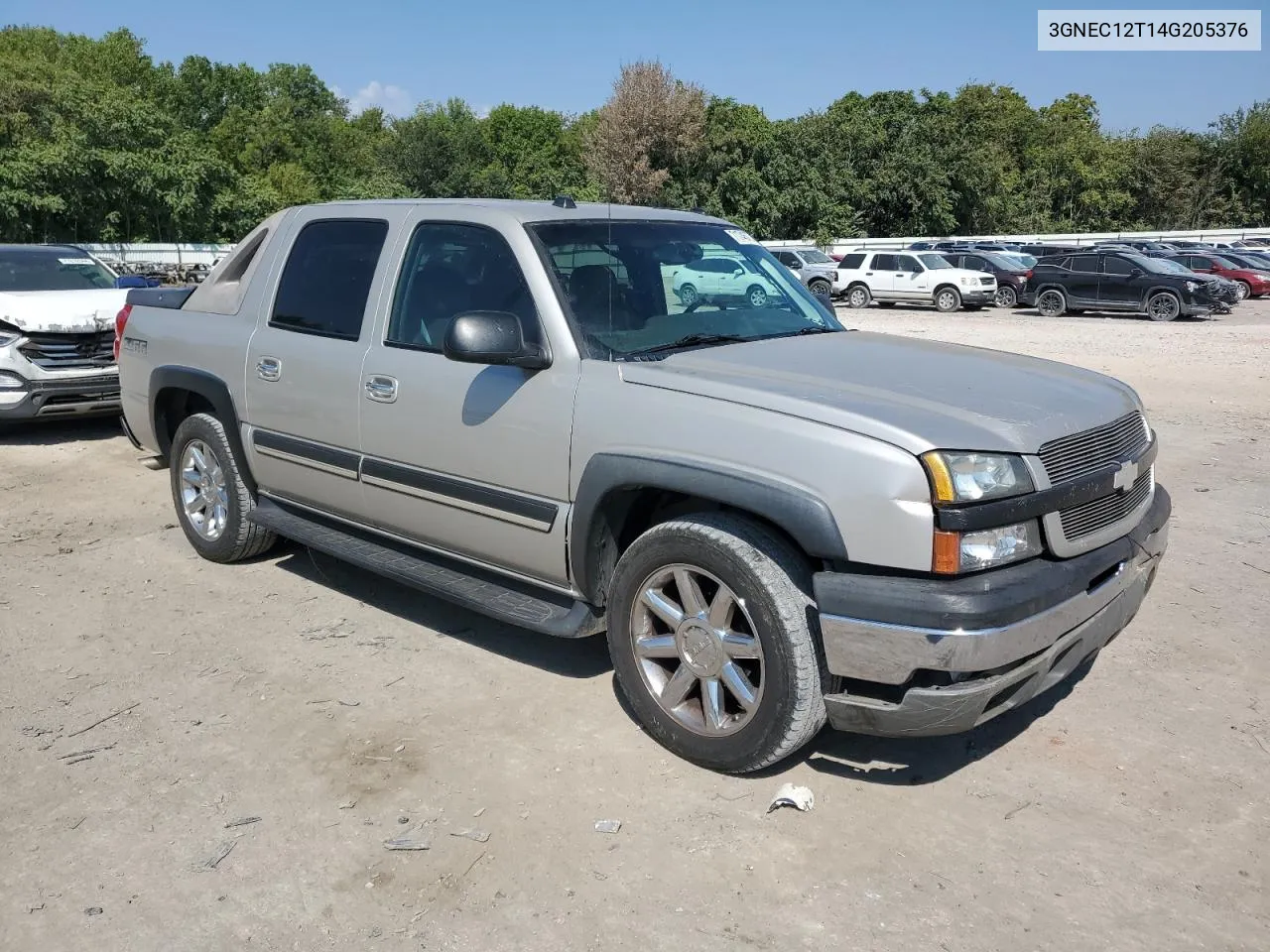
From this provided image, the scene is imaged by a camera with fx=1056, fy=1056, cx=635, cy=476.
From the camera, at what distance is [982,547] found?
3.02 meters

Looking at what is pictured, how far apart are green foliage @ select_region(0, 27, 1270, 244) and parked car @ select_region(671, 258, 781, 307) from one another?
1360 inches

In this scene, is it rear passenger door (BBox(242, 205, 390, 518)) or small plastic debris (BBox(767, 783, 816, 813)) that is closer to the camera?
small plastic debris (BBox(767, 783, 816, 813))

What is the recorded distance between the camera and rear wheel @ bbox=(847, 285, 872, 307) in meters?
29.2

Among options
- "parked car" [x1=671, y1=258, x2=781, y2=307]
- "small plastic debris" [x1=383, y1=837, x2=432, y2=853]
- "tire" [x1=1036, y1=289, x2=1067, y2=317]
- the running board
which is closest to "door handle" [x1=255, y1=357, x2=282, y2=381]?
the running board

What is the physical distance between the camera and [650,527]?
3648mm

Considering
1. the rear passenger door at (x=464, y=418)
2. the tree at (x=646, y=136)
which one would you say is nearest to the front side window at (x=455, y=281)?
the rear passenger door at (x=464, y=418)

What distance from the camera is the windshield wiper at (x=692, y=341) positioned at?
12.7 ft

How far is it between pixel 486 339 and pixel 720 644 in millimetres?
1308

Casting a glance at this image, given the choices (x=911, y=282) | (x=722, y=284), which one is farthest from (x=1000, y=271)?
(x=722, y=284)

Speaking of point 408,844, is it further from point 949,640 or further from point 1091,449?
point 1091,449

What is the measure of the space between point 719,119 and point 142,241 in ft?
95.1

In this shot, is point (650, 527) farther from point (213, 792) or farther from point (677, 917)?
point (213, 792)

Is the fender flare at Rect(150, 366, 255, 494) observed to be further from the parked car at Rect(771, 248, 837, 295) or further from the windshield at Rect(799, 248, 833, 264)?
the windshield at Rect(799, 248, 833, 264)

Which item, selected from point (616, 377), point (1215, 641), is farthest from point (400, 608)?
point (1215, 641)
